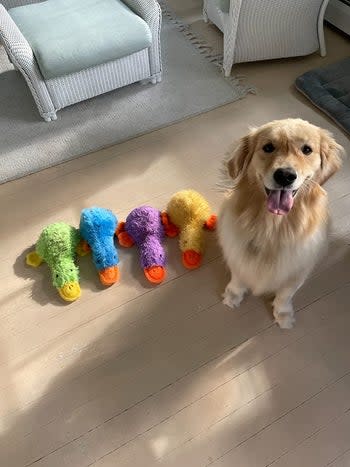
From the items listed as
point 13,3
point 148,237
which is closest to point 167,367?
point 148,237

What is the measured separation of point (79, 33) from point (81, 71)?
0.63 ft

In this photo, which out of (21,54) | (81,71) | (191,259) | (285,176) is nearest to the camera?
(285,176)

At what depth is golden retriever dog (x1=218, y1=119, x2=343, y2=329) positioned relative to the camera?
→ 3.62 ft

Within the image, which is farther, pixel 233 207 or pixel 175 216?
pixel 175 216

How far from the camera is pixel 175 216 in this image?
1746 millimetres

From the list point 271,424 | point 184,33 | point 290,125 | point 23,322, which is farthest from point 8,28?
point 271,424

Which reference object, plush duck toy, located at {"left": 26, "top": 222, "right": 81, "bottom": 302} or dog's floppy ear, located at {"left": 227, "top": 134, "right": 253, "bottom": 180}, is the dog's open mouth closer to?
dog's floppy ear, located at {"left": 227, "top": 134, "right": 253, "bottom": 180}

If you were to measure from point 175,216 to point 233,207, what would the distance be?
1.70 ft

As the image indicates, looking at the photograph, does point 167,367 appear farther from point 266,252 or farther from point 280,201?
point 280,201

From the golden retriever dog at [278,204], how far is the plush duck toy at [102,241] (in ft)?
1.72

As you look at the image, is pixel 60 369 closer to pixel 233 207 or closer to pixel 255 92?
pixel 233 207

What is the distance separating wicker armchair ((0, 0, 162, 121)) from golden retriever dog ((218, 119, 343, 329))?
137cm

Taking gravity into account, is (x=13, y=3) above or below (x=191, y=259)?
above

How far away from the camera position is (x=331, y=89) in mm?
2312
